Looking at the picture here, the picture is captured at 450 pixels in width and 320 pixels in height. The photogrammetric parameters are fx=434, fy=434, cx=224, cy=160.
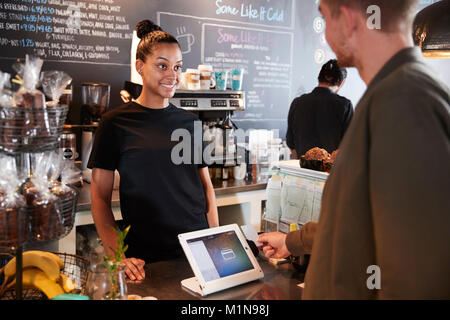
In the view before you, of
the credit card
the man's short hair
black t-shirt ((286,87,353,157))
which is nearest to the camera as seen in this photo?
the man's short hair

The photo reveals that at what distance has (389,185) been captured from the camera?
89 centimetres

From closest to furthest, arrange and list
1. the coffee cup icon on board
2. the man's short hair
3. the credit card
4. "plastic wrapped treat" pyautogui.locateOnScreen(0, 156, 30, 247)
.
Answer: the man's short hair
"plastic wrapped treat" pyautogui.locateOnScreen(0, 156, 30, 247)
the credit card
the coffee cup icon on board

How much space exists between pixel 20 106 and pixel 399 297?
106cm

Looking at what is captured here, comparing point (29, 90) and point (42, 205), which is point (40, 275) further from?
point (29, 90)

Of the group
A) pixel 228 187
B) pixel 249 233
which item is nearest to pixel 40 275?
pixel 249 233

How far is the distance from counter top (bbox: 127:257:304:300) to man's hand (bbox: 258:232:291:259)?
85mm

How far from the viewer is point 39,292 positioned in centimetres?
150

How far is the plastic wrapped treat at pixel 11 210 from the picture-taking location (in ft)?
3.81

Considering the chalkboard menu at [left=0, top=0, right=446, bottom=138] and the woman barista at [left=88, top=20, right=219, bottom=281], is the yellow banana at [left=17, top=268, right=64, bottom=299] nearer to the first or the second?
the woman barista at [left=88, top=20, right=219, bottom=281]

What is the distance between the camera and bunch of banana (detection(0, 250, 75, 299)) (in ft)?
4.66

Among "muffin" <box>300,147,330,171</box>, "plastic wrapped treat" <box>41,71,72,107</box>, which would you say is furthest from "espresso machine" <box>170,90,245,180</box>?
"plastic wrapped treat" <box>41,71,72,107</box>
